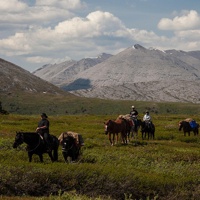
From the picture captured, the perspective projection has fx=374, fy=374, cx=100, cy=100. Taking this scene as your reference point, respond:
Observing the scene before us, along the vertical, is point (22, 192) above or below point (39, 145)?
below

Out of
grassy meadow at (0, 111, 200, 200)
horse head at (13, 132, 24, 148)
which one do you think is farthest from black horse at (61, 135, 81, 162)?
horse head at (13, 132, 24, 148)

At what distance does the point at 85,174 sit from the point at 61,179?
1.47 meters

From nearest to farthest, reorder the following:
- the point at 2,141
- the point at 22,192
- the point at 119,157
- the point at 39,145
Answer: the point at 22,192, the point at 39,145, the point at 119,157, the point at 2,141

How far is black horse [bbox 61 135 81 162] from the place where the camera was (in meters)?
23.9

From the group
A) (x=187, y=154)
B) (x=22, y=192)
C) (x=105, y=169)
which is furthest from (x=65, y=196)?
(x=187, y=154)

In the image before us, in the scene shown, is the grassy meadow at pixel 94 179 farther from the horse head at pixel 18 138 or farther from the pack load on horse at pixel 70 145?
the horse head at pixel 18 138

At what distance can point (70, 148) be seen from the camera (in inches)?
954

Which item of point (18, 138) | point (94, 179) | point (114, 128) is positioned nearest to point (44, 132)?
point (18, 138)

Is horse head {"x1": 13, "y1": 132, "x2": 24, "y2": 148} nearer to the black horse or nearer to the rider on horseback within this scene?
the rider on horseback

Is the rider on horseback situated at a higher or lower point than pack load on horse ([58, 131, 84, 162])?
higher

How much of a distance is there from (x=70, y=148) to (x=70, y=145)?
0.66 feet

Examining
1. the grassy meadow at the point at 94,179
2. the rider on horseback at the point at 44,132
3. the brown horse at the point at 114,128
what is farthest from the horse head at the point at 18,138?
the brown horse at the point at 114,128

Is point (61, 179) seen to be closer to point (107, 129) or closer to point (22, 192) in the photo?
point (22, 192)

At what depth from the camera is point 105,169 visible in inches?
908
